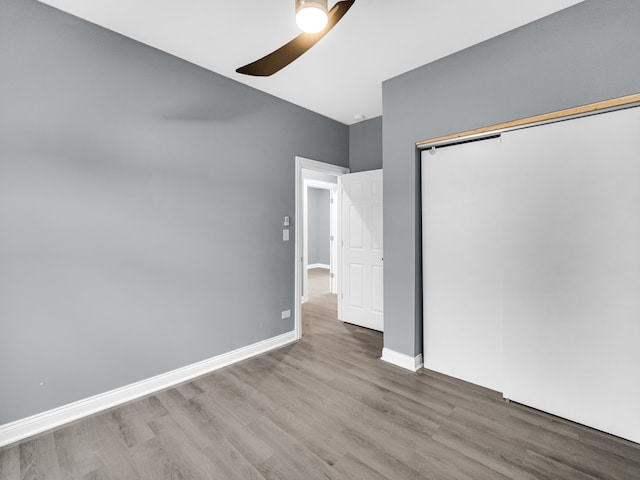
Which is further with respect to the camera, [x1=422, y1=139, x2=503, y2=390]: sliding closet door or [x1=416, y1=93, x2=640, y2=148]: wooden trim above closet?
[x1=422, y1=139, x2=503, y2=390]: sliding closet door

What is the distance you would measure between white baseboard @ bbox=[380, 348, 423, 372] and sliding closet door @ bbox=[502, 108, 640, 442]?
2.43ft

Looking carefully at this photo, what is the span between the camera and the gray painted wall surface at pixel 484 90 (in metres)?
1.84

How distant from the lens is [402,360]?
284cm

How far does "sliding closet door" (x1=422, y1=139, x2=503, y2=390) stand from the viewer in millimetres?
2402

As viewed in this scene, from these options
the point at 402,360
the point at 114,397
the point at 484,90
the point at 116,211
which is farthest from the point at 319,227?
the point at 114,397

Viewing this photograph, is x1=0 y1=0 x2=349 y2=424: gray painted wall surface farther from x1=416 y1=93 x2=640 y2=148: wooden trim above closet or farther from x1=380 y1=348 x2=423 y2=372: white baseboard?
x1=416 y1=93 x2=640 y2=148: wooden trim above closet

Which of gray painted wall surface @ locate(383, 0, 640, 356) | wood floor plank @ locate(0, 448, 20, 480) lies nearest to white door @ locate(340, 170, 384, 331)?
gray painted wall surface @ locate(383, 0, 640, 356)

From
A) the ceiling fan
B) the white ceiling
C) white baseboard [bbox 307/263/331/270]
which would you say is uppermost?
the white ceiling

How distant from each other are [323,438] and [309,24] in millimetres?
2359

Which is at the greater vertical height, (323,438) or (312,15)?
(312,15)

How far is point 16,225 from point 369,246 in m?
3.26

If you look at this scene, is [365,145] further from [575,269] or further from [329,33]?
[575,269]

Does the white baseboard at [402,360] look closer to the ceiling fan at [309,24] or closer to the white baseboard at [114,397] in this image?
the white baseboard at [114,397]

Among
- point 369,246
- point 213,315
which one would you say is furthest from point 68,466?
point 369,246
